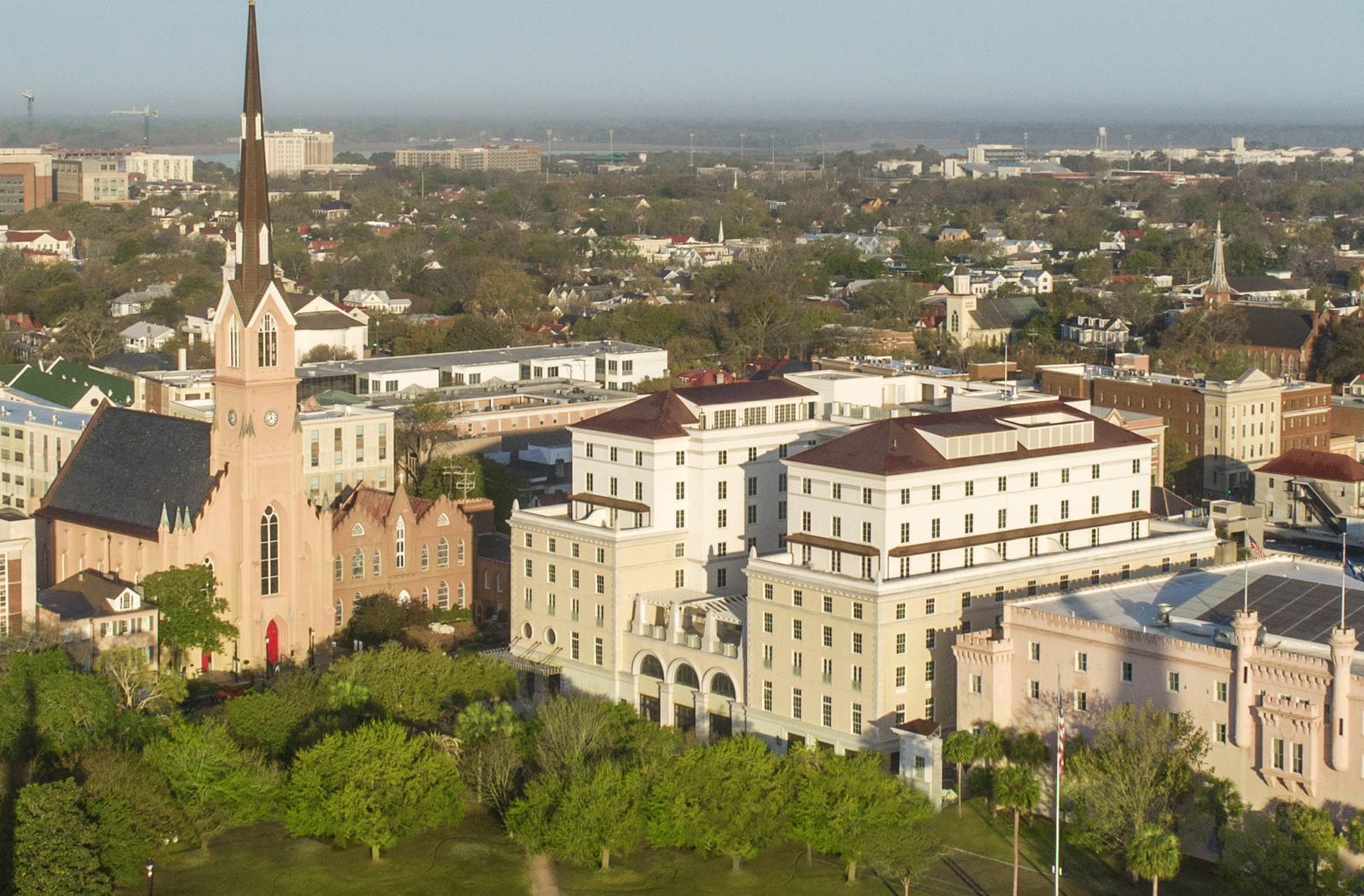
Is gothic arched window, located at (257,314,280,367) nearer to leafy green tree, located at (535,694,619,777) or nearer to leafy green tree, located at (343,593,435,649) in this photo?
leafy green tree, located at (343,593,435,649)

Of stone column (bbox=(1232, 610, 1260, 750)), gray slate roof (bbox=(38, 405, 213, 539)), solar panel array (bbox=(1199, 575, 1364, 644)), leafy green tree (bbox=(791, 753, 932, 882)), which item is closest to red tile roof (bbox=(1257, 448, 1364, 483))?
solar panel array (bbox=(1199, 575, 1364, 644))

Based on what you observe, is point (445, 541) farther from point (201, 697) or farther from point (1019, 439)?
point (1019, 439)

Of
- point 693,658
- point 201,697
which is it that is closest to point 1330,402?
point 693,658

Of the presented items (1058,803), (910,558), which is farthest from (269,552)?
(1058,803)

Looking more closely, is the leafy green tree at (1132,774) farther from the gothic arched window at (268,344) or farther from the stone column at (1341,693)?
the gothic arched window at (268,344)

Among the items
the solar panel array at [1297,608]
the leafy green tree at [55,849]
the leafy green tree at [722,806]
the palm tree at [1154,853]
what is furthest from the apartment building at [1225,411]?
the leafy green tree at [55,849]

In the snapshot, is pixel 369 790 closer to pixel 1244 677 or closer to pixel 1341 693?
pixel 1244 677

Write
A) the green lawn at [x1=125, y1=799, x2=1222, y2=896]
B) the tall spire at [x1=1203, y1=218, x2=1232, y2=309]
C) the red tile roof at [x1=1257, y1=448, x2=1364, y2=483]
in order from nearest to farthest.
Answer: the green lawn at [x1=125, y1=799, x2=1222, y2=896] → the red tile roof at [x1=1257, y1=448, x2=1364, y2=483] → the tall spire at [x1=1203, y1=218, x2=1232, y2=309]
